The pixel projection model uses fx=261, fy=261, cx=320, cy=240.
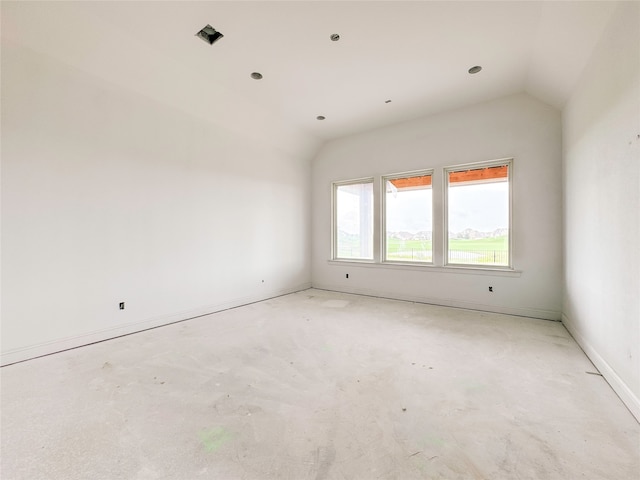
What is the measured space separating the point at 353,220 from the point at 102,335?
14.9ft

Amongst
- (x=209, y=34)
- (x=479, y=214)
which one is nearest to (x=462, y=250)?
(x=479, y=214)

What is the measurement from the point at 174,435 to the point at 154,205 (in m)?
2.89

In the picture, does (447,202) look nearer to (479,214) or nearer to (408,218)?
(479,214)

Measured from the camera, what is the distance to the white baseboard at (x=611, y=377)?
177cm

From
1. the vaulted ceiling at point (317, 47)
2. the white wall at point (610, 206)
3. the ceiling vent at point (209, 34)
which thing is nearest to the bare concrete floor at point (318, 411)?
the white wall at point (610, 206)

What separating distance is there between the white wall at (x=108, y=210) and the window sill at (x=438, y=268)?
221 cm

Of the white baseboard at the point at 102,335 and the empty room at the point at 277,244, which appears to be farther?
the white baseboard at the point at 102,335

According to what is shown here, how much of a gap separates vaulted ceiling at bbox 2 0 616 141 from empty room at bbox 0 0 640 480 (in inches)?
1.0

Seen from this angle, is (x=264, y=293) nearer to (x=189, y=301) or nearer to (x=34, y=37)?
(x=189, y=301)

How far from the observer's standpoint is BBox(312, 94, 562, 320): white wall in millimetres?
3748

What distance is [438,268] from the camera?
460cm

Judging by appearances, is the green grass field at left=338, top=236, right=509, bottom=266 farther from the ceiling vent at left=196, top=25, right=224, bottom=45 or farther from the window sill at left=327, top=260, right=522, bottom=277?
the ceiling vent at left=196, top=25, right=224, bottom=45

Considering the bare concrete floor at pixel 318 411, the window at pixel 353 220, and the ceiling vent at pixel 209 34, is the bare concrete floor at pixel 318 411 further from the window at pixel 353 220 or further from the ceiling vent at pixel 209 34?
the ceiling vent at pixel 209 34

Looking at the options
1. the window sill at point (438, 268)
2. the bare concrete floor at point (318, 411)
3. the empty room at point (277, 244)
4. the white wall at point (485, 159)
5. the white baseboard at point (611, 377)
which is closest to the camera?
the bare concrete floor at point (318, 411)
